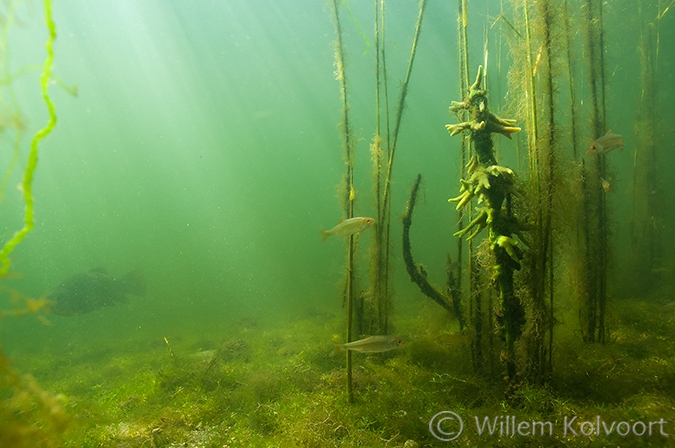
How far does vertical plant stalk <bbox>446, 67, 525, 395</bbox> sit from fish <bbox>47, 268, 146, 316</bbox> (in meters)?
14.9

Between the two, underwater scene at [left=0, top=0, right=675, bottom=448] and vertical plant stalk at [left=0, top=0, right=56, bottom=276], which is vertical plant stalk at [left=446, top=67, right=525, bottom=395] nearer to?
underwater scene at [left=0, top=0, right=675, bottom=448]

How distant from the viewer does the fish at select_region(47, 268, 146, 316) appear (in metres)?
12.9

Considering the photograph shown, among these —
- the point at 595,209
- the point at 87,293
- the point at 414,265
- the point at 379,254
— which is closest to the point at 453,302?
the point at 414,265

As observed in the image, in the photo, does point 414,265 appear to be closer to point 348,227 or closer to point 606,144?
point 348,227

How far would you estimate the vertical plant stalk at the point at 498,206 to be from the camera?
393 centimetres

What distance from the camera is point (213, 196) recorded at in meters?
108

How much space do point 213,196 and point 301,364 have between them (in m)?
110

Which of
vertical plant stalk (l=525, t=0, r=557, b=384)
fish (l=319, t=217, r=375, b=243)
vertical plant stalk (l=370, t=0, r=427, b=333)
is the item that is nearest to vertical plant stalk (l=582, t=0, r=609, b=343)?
vertical plant stalk (l=525, t=0, r=557, b=384)

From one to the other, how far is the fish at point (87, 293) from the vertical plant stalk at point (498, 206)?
→ 585 inches

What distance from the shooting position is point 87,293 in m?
13.2

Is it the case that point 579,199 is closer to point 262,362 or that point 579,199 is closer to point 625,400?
point 625,400

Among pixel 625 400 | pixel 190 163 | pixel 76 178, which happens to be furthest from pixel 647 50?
pixel 76 178

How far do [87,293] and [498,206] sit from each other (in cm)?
1543

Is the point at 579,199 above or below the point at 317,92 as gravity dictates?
below
